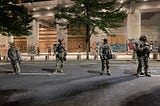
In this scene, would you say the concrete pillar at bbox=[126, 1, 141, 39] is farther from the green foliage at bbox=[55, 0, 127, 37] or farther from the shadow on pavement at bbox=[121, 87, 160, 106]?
the shadow on pavement at bbox=[121, 87, 160, 106]

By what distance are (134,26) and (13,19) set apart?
21740 mm

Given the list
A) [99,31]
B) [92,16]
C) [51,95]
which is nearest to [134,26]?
[99,31]

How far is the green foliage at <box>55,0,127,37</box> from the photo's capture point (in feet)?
86.7

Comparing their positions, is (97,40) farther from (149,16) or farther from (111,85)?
(111,85)

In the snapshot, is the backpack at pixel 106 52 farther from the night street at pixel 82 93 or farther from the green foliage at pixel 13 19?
the green foliage at pixel 13 19

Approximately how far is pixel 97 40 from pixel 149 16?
32.7ft

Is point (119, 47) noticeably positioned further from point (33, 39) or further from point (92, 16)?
point (92, 16)

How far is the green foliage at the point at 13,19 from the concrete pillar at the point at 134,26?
771 inches

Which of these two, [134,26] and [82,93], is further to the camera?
[134,26]

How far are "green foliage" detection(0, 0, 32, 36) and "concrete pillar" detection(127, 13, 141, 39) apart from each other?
19.6 meters

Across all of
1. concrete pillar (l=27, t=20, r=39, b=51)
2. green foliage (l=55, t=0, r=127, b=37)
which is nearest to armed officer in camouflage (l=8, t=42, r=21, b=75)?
green foliage (l=55, t=0, r=127, b=37)

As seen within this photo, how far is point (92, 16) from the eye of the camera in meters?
27.2

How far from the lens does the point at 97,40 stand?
42031 mm

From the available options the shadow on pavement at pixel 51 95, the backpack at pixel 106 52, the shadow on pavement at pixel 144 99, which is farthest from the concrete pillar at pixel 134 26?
the shadow on pavement at pixel 144 99
